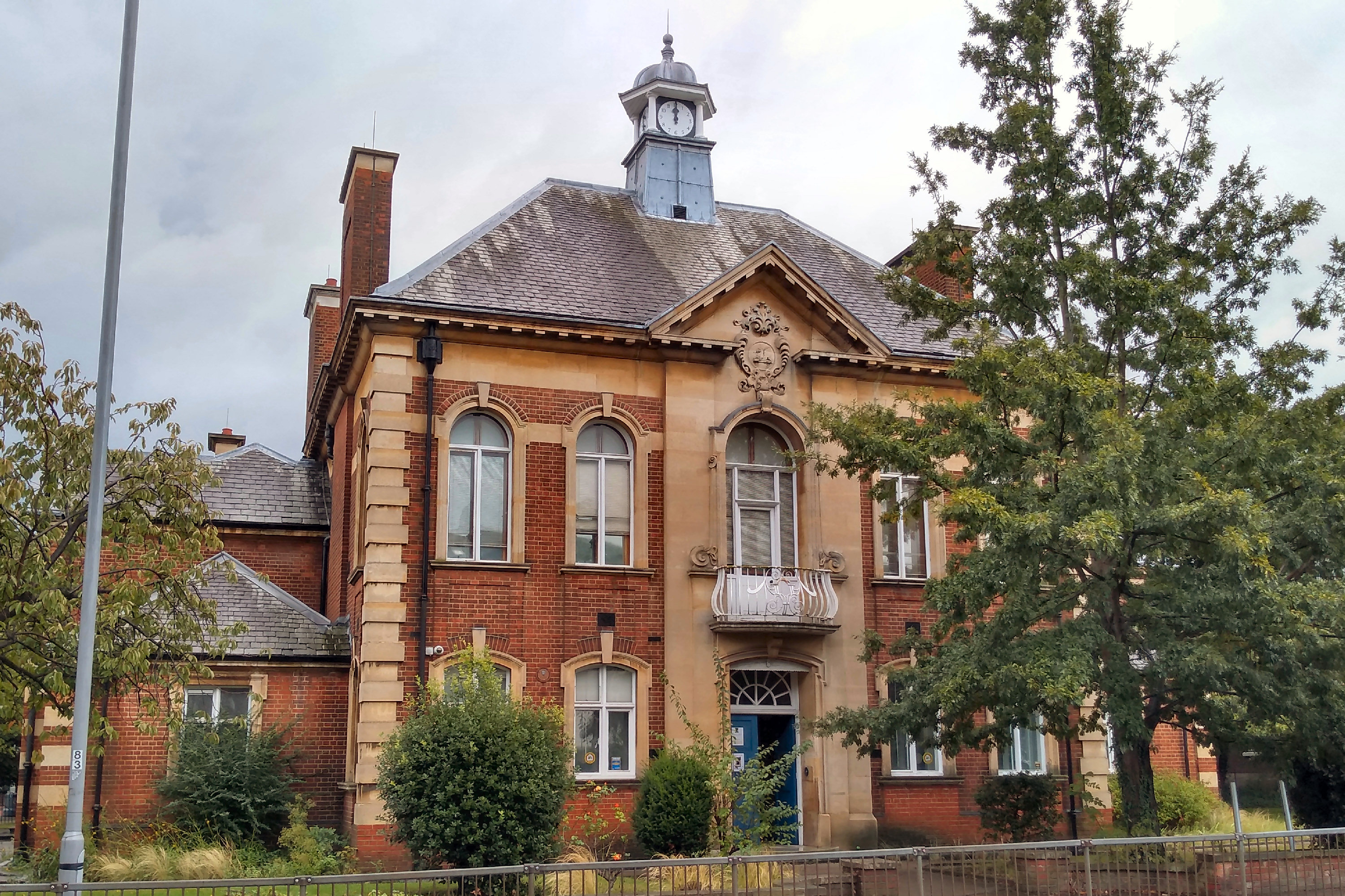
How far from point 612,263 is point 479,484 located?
5250 millimetres

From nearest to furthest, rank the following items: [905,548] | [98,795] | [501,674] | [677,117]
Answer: [98,795]
[501,674]
[905,548]
[677,117]

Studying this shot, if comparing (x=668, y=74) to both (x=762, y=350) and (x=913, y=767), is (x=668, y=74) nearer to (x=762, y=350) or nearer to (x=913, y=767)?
(x=762, y=350)

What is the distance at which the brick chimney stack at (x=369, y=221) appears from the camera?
77.7 feet

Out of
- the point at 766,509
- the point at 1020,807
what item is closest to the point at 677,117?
the point at 766,509

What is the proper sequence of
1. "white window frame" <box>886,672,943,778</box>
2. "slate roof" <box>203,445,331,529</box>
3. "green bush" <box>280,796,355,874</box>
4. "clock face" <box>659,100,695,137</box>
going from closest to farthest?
1. "green bush" <box>280,796,355,874</box>
2. "white window frame" <box>886,672,943,778</box>
3. "slate roof" <box>203,445,331,529</box>
4. "clock face" <box>659,100,695,137</box>

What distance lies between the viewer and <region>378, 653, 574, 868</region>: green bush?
51.1 feet

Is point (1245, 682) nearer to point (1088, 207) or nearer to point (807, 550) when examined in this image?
point (1088, 207)

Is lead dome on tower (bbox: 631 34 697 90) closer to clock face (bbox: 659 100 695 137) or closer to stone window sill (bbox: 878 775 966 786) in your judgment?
clock face (bbox: 659 100 695 137)

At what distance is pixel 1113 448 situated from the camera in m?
14.7

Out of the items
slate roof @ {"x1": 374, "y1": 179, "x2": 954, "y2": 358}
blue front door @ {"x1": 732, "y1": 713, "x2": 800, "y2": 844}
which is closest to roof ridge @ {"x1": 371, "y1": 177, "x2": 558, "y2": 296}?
slate roof @ {"x1": 374, "y1": 179, "x2": 954, "y2": 358}

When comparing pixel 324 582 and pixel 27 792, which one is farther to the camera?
pixel 324 582

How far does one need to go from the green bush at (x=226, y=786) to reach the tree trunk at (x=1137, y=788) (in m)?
12.2

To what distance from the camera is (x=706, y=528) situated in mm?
21250

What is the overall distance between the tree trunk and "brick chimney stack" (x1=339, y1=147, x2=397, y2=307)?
48.8ft
